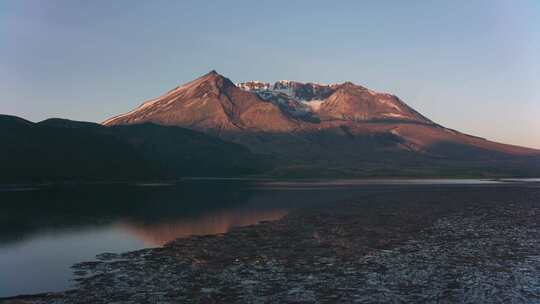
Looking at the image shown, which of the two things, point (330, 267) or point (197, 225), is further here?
point (197, 225)

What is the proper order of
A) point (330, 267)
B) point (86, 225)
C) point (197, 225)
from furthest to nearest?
point (197, 225)
point (86, 225)
point (330, 267)

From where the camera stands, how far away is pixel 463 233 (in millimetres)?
69500

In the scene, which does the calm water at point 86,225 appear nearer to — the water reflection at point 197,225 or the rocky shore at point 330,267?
the water reflection at point 197,225

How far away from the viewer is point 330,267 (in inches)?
1864

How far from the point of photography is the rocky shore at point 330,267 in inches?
1459

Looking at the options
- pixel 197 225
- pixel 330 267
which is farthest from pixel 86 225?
pixel 330 267

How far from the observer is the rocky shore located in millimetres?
37062

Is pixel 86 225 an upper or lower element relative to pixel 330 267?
lower

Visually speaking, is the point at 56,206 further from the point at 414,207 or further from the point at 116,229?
the point at 414,207

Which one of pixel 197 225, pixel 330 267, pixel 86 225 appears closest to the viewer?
pixel 330 267

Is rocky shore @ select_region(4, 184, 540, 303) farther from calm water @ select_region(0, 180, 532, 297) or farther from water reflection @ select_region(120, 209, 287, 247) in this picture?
water reflection @ select_region(120, 209, 287, 247)

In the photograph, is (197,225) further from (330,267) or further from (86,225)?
(330,267)

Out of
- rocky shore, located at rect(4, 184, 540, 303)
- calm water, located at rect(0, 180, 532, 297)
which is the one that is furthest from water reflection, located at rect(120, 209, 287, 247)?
rocky shore, located at rect(4, 184, 540, 303)

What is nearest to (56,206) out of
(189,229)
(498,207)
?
(189,229)
